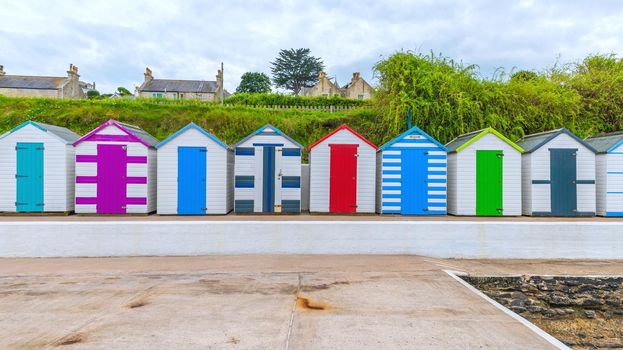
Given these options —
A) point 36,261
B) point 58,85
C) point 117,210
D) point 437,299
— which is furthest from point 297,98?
point 58,85

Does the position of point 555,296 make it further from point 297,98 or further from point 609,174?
point 297,98

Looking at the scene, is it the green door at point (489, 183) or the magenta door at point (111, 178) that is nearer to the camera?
the magenta door at point (111, 178)

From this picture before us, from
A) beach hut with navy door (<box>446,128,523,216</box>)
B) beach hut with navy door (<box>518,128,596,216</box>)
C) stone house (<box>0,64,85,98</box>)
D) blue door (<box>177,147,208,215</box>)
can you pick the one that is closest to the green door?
beach hut with navy door (<box>446,128,523,216</box>)

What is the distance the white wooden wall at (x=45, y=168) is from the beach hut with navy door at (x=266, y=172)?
3.95 meters

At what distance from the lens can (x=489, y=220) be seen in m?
8.60

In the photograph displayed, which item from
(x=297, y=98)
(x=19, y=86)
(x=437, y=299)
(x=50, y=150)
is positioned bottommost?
(x=437, y=299)

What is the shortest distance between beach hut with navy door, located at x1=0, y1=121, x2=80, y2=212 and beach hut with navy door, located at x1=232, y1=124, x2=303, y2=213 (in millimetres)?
4030

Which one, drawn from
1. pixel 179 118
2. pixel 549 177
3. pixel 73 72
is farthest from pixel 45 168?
pixel 73 72

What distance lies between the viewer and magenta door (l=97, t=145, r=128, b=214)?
8633mm

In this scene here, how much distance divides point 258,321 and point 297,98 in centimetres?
2069

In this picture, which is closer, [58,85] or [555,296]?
[555,296]

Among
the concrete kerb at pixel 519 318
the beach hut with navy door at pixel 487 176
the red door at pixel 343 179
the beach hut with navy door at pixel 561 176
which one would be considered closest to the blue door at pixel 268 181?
the red door at pixel 343 179

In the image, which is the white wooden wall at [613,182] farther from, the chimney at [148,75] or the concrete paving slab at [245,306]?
the chimney at [148,75]

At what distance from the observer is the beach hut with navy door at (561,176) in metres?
9.05
